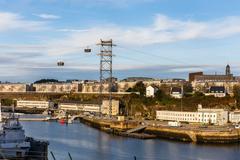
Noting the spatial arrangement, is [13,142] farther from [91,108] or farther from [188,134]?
[91,108]

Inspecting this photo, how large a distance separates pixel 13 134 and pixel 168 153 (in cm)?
680

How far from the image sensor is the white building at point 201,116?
2631cm

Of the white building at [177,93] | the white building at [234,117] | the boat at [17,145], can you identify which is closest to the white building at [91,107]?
the white building at [177,93]

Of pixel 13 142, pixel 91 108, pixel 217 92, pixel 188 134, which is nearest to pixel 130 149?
pixel 188 134

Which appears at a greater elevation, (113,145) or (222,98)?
(222,98)

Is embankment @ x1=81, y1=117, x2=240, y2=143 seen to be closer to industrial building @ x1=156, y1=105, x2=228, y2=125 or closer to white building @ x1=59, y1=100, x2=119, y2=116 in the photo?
industrial building @ x1=156, y1=105, x2=228, y2=125

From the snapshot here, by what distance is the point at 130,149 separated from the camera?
18188 millimetres

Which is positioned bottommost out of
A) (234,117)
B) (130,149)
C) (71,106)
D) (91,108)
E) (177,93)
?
(130,149)

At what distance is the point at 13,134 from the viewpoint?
11555 mm

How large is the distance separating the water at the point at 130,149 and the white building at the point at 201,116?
582 cm

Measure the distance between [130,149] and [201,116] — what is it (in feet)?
31.9

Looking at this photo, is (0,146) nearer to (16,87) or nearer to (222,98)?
(222,98)

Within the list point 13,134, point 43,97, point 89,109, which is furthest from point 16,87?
point 13,134

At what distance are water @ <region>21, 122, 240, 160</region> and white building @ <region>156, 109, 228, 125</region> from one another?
19.1 feet
